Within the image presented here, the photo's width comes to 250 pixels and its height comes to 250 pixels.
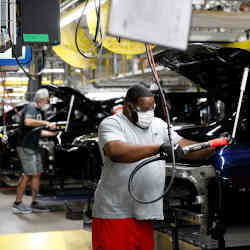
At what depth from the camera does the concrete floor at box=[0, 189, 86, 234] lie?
7.81m

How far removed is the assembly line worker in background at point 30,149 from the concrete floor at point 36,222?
0.26m

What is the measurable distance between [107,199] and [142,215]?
0.87 feet

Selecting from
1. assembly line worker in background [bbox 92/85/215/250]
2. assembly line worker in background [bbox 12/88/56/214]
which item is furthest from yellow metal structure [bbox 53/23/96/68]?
assembly line worker in background [bbox 92/85/215/250]

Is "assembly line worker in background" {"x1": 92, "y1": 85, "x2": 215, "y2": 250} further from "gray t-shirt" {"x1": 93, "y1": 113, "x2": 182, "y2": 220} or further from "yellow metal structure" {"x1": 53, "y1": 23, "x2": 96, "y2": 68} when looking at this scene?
"yellow metal structure" {"x1": 53, "y1": 23, "x2": 96, "y2": 68}

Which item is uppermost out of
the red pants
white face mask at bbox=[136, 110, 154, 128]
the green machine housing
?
the green machine housing

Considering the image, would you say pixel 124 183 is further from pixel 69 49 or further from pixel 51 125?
pixel 51 125

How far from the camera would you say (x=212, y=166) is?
5.50 meters

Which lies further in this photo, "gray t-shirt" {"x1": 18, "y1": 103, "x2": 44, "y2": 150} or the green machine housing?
"gray t-shirt" {"x1": 18, "y1": 103, "x2": 44, "y2": 150}

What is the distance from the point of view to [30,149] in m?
9.46

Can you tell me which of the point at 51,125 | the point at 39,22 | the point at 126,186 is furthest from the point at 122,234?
the point at 51,125

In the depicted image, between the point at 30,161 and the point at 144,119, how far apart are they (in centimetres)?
594

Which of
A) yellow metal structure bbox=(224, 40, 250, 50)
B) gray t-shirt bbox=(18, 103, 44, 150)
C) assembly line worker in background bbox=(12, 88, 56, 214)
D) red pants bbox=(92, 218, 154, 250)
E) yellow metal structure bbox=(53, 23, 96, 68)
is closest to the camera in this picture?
red pants bbox=(92, 218, 154, 250)

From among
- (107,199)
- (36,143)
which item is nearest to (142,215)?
(107,199)

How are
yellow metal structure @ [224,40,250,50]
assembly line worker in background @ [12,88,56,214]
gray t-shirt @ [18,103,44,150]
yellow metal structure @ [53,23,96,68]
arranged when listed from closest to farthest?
yellow metal structure @ [224,40,250,50] → yellow metal structure @ [53,23,96,68] → assembly line worker in background @ [12,88,56,214] → gray t-shirt @ [18,103,44,150]
